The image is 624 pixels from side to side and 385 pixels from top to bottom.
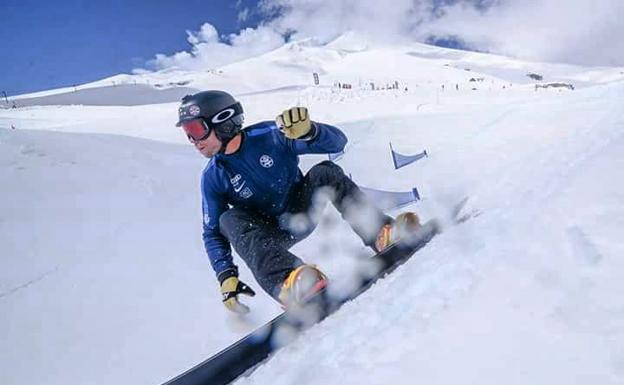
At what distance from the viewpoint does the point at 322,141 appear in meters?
2.83

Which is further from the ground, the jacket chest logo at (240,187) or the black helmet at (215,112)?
the black helmet at (215,112)

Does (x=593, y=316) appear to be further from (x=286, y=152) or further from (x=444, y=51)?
(x=444, y=51)

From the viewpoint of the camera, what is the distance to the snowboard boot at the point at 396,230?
266 centimetres

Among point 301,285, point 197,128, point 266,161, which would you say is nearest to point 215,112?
point 197,128

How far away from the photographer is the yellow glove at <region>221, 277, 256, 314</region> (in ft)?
8.59

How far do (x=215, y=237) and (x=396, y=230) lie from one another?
120 cm

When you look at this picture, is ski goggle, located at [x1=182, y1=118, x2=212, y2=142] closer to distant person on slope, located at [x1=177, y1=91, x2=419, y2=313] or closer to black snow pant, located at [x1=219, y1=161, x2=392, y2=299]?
distant person on slope, located at [x1=177, y1=91, x2=419, y2=313]

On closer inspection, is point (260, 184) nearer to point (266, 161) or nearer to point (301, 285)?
point (266, 161)

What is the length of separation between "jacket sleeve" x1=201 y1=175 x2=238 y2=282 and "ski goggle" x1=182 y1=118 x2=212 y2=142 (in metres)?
0.30

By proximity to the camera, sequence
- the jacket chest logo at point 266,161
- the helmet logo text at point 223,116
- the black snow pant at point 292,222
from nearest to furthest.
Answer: the black snow pant at point 292,222
the helmet logo text at point 223,116
the jacket chest logo at point 266,161

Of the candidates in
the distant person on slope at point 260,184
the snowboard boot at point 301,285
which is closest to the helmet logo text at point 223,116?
the distant person on slope at point 260,184

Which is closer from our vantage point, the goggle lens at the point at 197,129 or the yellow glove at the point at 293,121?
the yellow glove at the point at 293,121

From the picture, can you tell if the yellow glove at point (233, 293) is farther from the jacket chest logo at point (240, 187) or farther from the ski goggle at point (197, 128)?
the ski goggle at point (197, 128)

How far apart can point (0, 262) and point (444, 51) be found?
116 m
